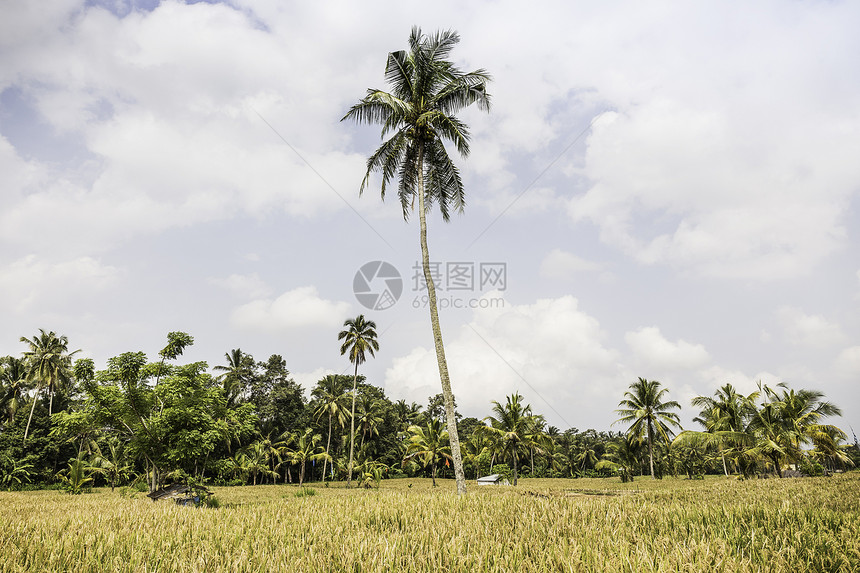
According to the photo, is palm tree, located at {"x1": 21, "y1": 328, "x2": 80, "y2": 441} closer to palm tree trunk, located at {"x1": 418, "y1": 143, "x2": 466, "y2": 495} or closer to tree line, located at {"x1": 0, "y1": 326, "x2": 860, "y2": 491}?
tree line, located at {"x1": 0, "y1": 326, "x2": 860, "y2": 491}

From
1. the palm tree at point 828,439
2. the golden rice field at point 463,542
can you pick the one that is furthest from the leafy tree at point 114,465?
the palm tree at point 828,439

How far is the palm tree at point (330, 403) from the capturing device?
155 feet

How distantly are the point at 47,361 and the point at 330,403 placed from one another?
29.0m

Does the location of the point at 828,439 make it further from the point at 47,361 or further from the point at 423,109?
the point at 47,361

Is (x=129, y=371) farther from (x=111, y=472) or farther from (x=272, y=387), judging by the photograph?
(x=272, y=387)

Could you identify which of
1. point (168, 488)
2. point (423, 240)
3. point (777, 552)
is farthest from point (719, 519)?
point (168, 488)

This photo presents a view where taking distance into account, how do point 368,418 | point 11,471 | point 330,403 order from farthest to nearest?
point 368,418, point 330,403, point 11,471

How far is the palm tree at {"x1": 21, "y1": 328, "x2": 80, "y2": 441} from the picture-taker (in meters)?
44.9

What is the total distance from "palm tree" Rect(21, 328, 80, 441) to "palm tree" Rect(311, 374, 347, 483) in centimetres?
2620

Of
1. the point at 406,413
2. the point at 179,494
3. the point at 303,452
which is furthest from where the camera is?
the point at 406,413

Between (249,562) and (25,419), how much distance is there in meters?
58.8

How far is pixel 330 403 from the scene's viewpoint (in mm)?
47156

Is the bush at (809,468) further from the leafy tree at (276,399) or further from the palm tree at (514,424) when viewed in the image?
the leafy tree at (276,399)

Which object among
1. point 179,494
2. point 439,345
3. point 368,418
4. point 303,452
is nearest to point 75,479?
point 303,452
